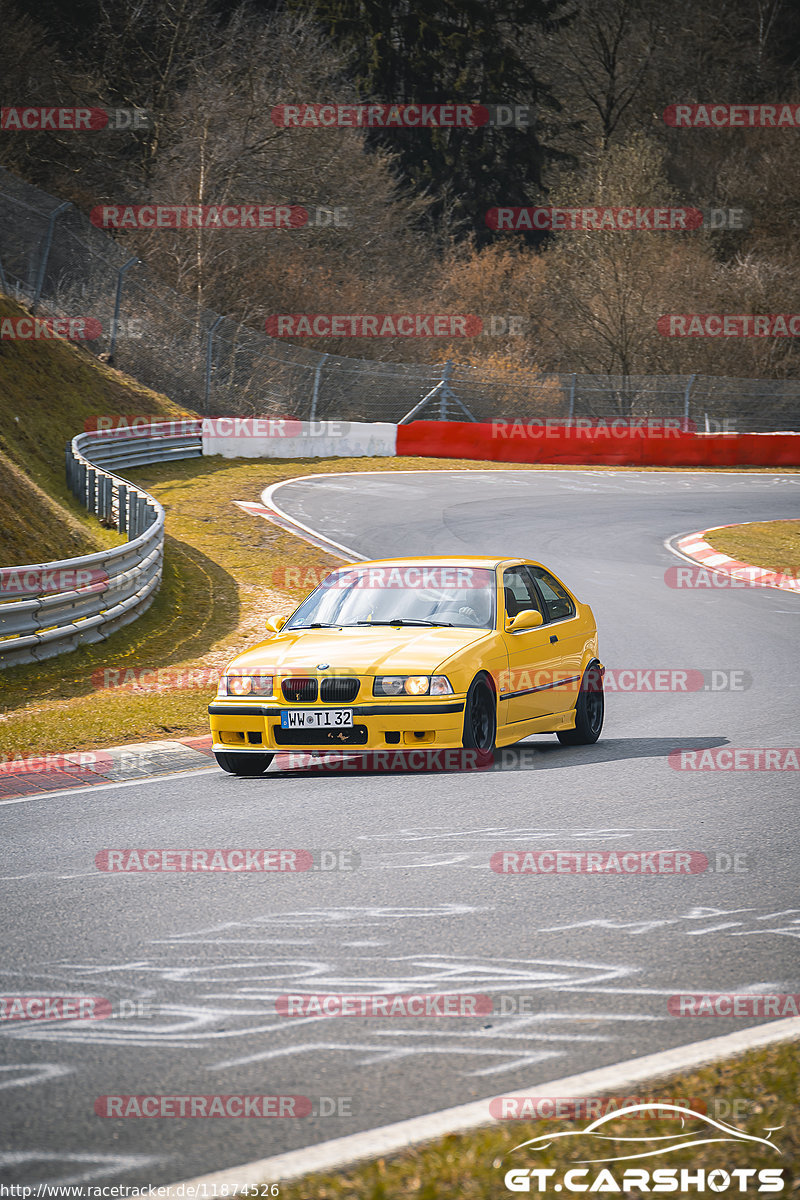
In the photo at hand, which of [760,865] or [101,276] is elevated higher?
[101,276]

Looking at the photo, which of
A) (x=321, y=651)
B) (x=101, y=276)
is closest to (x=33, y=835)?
(x=321, y=651)

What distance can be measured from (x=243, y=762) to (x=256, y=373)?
2947 centimetres

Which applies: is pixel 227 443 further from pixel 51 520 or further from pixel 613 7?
pixel 613 7

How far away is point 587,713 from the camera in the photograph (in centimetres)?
1065

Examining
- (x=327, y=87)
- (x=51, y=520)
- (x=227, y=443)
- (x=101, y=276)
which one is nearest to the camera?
(x=51, y=520)

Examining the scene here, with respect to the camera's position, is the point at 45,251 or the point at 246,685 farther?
the point at 45,251

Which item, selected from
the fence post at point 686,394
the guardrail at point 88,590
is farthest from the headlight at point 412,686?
the fence post at point 686,394

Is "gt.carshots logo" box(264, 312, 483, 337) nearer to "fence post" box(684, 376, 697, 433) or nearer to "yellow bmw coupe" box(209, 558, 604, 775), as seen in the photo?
→ "fence post" box(684, 376, 697, 433)

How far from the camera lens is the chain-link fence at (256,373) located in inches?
1341

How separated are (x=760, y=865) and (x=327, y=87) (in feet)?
164

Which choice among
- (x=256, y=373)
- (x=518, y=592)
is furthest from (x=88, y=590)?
(x=256, y=373)

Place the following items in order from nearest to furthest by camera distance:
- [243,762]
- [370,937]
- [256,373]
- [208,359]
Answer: [370,937] < [243,762] < [208,359] < [256,373]

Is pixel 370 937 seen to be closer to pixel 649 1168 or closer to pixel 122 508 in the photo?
pixel 649 1168

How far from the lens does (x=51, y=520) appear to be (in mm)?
18125
